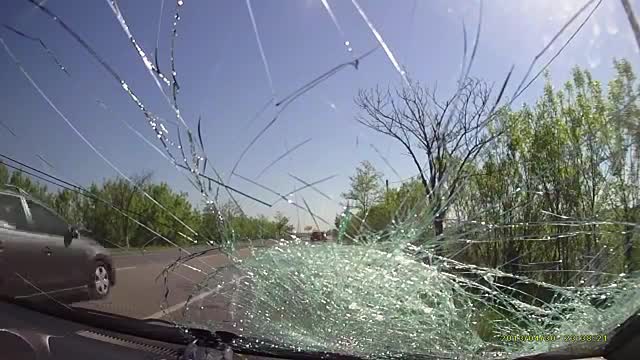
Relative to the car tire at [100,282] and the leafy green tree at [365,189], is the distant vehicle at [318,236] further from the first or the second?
the car tire at [100,282]

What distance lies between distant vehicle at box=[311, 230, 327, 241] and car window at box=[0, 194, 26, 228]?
45.3 inches

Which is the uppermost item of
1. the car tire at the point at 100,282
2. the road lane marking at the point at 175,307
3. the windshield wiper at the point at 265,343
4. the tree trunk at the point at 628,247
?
the tree trunk at the point at 628,247

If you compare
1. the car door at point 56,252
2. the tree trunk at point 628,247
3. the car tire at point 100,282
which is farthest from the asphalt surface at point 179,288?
the tree trunk at point 628,247

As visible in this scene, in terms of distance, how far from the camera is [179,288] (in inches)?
89.1

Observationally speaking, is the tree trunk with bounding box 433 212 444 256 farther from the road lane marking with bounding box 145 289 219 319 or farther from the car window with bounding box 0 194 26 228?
the car window with bounding box 0 194 26 228

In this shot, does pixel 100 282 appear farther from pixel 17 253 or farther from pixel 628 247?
pixel 628 247

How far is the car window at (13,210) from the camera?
2.41 metres

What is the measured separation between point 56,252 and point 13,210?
0.23m

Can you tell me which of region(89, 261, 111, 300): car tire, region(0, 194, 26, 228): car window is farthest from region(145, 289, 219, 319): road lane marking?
region(0, 194, 26, 228): car window

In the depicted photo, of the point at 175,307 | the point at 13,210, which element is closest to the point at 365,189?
the point at 175,307

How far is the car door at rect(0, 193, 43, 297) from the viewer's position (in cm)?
241

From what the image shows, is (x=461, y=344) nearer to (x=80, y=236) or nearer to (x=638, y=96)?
(x=638, y=96)

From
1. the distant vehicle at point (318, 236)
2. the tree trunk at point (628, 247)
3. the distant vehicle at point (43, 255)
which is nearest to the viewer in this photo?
the tree trunk at point (628, 247)

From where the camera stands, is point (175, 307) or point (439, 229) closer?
point (439, 229)
